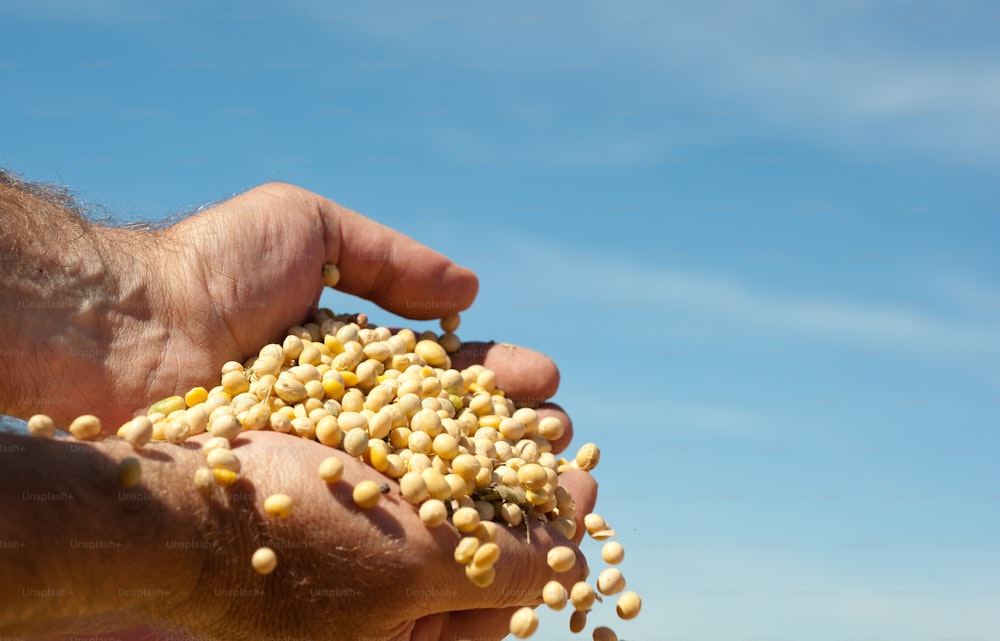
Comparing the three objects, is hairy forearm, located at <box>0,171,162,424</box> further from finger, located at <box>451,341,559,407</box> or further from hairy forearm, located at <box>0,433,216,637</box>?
finger, located at <box>451,341,559,407</box>

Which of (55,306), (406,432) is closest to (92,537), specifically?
(406,432)

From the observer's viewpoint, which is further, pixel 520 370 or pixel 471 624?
pixel 520 370

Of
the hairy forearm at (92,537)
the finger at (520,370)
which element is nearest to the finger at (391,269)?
the finger at (520,370)

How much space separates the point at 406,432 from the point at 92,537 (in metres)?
0.92

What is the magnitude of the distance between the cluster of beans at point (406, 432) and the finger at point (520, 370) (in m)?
0.13

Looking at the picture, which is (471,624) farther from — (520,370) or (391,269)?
(391,269)

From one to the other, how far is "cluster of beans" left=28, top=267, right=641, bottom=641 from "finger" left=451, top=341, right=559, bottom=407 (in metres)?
0.13

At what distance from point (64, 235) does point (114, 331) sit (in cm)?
41

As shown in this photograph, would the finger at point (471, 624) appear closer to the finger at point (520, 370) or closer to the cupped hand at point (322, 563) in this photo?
the cupped hand at point (322, 563)

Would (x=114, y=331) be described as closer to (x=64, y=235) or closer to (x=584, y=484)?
(x=64, y=235)

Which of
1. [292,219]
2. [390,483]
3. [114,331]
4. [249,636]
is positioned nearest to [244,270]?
[292,219]

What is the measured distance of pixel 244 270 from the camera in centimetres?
321

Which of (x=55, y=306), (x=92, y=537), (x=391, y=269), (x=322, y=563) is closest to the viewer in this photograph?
(x=92, y=537)

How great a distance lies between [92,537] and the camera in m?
1.93
